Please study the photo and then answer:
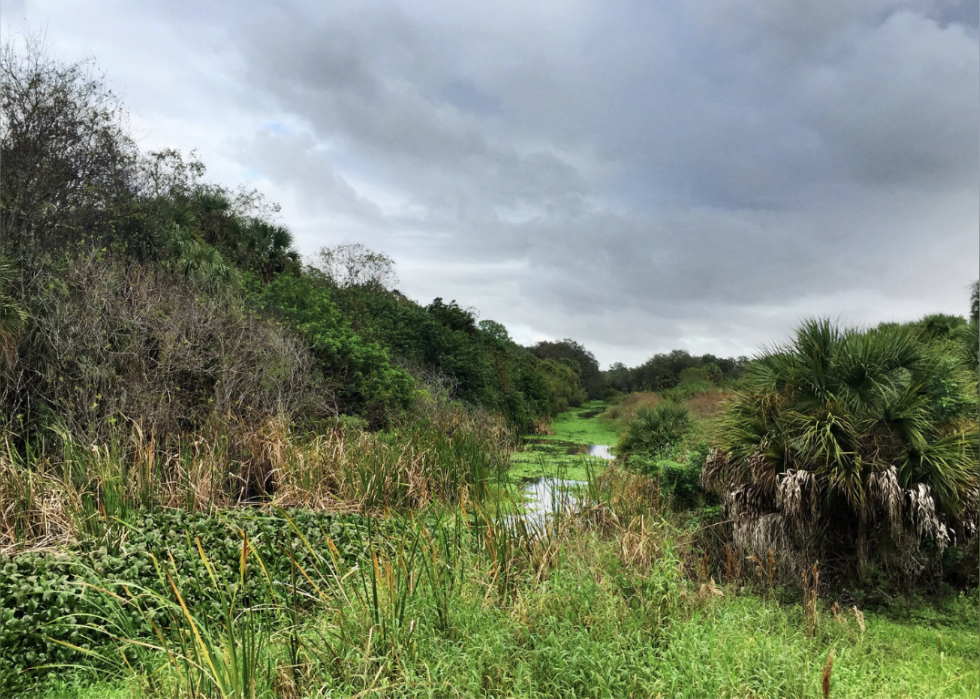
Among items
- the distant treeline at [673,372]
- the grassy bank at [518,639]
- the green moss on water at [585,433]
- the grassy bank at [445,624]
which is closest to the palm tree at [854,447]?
the grassy bank at [445,624]

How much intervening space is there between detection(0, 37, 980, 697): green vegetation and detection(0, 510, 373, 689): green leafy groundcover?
28mm

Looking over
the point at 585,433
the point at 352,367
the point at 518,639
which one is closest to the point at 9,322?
the point at 352,367

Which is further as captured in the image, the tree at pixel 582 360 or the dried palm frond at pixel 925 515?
the tree at pixel 582 360

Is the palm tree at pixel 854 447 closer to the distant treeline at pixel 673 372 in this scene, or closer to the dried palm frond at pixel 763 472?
the dried palm frond at pixel 763 472

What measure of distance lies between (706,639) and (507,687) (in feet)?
4.40

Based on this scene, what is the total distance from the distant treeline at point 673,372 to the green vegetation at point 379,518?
29954mm

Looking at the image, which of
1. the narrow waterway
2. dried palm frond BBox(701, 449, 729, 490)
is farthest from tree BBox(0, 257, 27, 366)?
dried palm frond BBox(701, 449, 729, 490)

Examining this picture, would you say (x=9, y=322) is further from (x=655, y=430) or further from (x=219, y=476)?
(x=655, y=430)

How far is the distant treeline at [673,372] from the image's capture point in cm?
4038

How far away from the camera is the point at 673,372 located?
47.4m

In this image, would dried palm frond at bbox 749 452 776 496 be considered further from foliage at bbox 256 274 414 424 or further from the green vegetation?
foliage at bbox 256 274 414 424

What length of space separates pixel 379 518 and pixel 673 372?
1722 inches

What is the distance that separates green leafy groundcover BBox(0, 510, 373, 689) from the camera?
4191mm

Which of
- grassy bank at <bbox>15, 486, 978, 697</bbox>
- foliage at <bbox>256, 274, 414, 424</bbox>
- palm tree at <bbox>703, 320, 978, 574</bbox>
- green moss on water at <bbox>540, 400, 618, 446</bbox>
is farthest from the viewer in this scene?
green moss on water at <bbox>540, 400, 618, 446</bbox>
